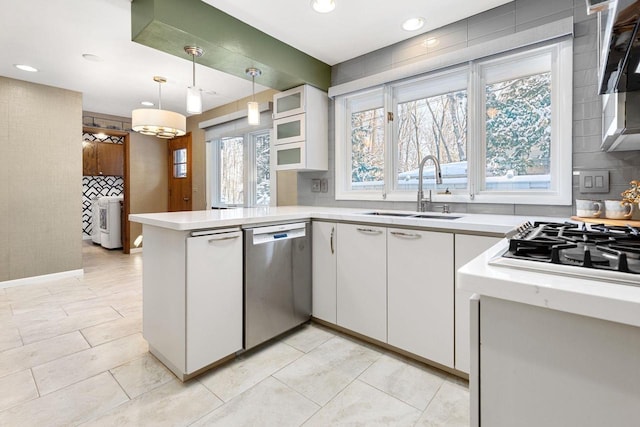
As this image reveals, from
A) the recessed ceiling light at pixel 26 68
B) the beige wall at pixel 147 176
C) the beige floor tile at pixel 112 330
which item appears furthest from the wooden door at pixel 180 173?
the beige floor tile at pixel 112 330

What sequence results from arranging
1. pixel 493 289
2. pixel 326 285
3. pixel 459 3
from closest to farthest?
pixel 493 289
pixel 459 3
pixel 326 285

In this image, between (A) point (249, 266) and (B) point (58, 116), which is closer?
(A) point (249, 266)

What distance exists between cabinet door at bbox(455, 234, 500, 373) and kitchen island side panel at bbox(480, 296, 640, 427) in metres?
1.04

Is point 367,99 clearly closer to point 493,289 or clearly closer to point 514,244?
point 514,244

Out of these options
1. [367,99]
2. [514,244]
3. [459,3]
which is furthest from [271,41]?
[514,244]

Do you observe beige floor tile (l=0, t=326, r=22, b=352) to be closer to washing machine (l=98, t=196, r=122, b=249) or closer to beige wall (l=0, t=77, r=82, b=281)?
beige wall (l=0, t=77, r=82, b=281)

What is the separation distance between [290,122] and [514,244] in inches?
103

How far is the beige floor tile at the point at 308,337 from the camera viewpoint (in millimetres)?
2154

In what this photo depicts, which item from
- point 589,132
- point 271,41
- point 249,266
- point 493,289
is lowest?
point 249,266

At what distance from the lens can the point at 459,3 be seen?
85.2 inches

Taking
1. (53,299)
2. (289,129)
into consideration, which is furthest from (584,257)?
(53,299)

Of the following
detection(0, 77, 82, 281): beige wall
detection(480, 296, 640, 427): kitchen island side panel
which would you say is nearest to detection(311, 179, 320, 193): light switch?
detection(480, 296, 640, 427): kitchen island side panel

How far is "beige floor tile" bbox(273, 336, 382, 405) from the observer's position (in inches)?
66.4

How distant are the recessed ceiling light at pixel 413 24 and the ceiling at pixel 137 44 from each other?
50 mm
